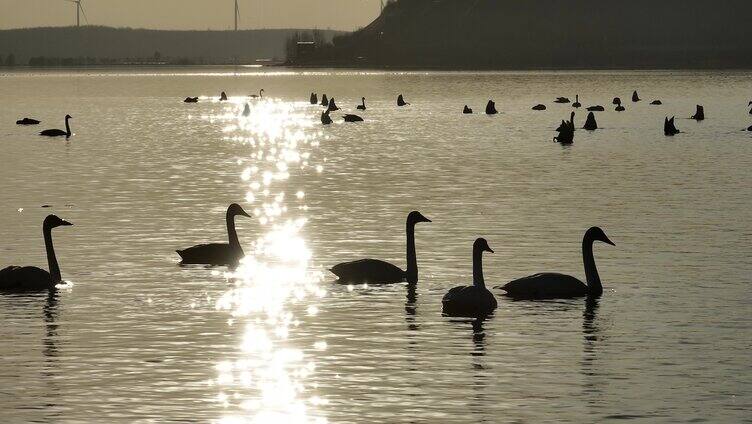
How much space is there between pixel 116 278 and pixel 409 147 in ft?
170

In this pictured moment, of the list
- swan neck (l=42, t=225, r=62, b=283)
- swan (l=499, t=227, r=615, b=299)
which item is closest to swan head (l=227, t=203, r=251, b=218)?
swan neck (l=42, t=225, r=62, b=283)

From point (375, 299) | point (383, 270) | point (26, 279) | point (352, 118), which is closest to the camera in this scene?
point (375, 299)

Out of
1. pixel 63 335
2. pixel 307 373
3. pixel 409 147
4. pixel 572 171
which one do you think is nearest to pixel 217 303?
pixel 63 335

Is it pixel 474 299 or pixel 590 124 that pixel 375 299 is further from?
pixel 590 124

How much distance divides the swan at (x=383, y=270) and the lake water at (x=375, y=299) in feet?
2.24

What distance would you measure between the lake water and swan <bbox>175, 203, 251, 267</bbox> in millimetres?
327

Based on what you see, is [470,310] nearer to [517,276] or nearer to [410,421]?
[517,276]

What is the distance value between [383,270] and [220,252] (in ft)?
15.8

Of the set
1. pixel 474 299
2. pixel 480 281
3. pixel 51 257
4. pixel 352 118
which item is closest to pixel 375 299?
pixel 480 281

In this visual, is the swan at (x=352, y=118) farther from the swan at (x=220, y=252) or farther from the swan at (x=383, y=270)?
the swan at (x=383, y=270)

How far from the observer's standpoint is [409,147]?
3290 inches

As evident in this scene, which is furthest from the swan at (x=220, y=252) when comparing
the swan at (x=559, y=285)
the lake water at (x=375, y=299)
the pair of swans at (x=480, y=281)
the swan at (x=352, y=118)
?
the swan at (x=352, y=118)

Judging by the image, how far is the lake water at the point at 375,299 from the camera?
2130 cm

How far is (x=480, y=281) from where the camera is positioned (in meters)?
27.7
